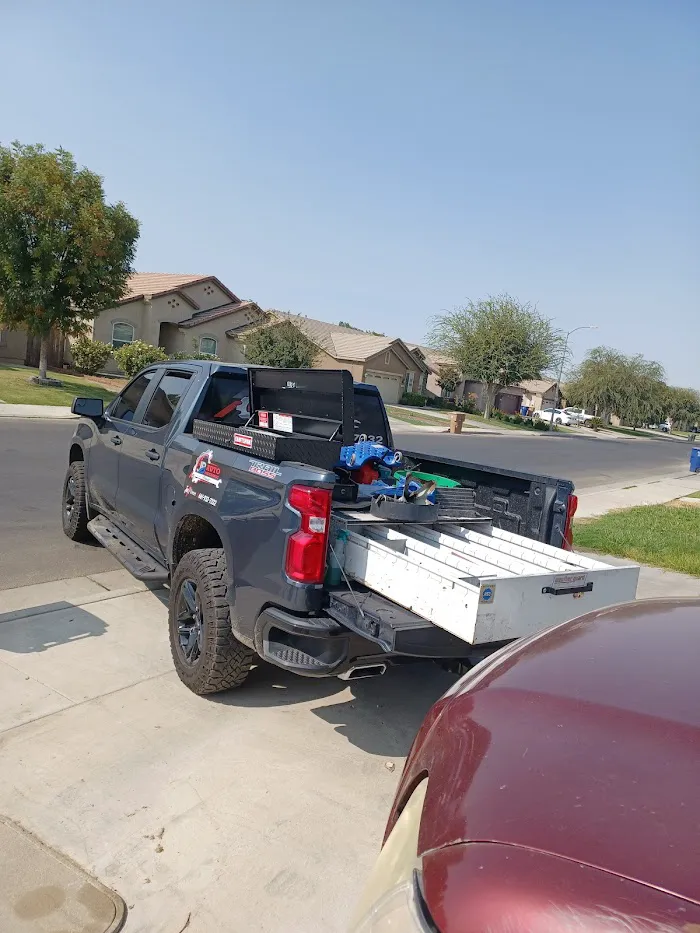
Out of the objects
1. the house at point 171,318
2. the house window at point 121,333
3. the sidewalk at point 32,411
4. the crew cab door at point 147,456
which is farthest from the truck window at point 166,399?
the house window at point 121,333

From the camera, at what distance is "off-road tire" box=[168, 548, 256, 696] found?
4.05 meters

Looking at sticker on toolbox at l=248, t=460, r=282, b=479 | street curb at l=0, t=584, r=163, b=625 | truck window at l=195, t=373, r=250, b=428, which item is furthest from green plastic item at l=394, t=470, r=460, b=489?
street curb at l=0, t=584, r=163, b=625

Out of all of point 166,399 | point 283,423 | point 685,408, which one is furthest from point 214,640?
point 685,408

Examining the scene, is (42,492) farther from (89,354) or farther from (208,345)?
(208,345)

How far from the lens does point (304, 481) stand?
3.60 m

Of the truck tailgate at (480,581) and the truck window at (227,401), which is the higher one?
the truck window at (227,401)

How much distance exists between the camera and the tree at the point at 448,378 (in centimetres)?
6166

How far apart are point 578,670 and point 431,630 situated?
50.8 inches

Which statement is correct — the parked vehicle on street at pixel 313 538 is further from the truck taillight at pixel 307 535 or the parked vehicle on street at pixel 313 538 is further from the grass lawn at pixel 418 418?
the grass lawn at pixel 418 418

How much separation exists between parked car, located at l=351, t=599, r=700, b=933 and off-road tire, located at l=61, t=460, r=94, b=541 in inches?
216

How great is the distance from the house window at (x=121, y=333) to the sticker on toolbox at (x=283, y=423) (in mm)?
31442

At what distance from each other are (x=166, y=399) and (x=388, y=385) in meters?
45.5

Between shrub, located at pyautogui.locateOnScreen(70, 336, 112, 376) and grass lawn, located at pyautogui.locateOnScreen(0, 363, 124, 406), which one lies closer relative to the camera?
grass lawn, located at pyautogui.locateOnScreen(0, 363, 124, 406)

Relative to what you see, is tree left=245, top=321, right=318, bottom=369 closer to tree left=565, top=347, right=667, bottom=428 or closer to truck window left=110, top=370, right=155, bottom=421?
truck window left=110, top=370, right=155, bottom=421
